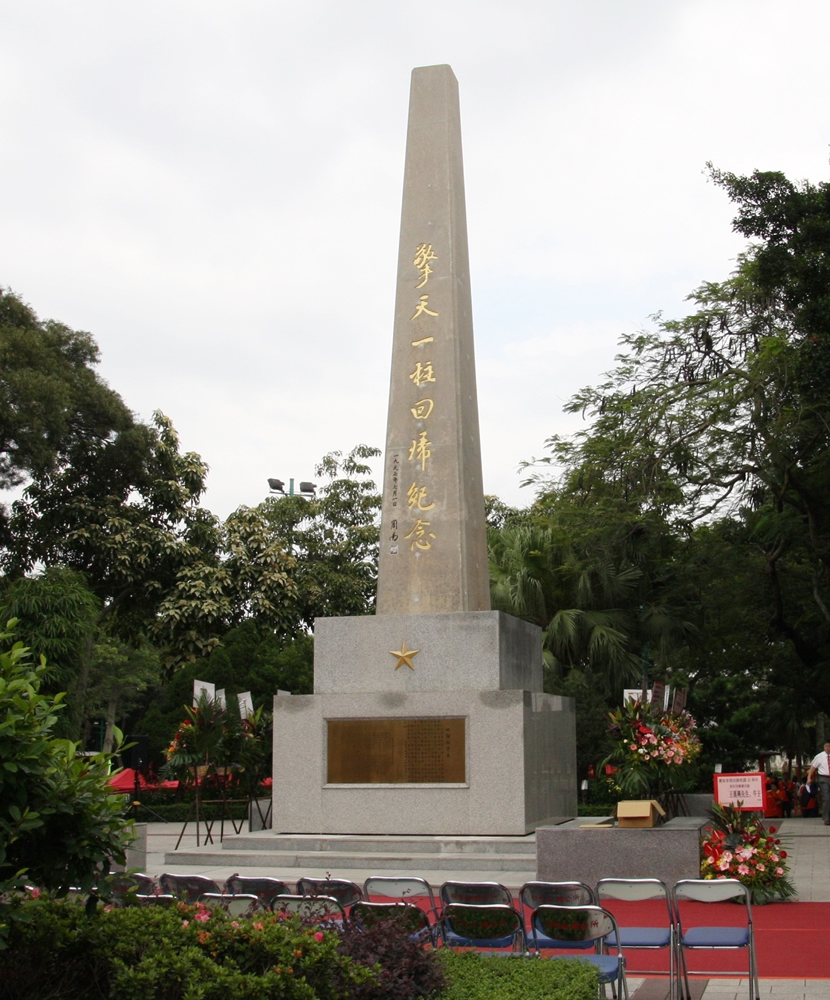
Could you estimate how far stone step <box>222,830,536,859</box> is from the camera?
41.1ft

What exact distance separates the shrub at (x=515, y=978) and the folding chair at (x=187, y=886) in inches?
62.6

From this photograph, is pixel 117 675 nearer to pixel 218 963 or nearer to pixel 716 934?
pixel 716 934

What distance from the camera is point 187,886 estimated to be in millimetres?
7121

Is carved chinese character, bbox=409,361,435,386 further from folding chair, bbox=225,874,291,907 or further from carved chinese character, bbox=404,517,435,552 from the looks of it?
folding chair, bbox=225,874,291,907

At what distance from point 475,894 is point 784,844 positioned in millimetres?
11122

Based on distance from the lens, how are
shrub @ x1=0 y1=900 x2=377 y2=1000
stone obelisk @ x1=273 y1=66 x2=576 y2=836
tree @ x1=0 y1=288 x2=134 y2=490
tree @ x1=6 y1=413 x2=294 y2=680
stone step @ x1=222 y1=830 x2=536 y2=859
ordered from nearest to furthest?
1. shrub @ x1=0 y1=900 x2=377 y2=1000
2. stone step @ x1=222 y1=830 x2=536 y2=859
3. stone obelisk @ x1=273 y1=66 x2=576 y2=836
4. tree @ x1=0 y1=288 x2=134 y2=490
5. tree @ x1=6 y1=413 x2=294 y2=680

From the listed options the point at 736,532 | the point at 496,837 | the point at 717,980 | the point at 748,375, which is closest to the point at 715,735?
the point at 736,532

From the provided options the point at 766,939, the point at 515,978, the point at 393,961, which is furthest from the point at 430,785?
the point at 393,961

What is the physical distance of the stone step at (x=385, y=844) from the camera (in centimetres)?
1252

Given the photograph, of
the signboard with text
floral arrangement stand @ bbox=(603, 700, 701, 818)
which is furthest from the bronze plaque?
the signboard with text

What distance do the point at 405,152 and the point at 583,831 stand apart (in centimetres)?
942

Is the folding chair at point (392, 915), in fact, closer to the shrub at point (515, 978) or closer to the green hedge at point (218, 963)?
the shrub at point (515, 978)

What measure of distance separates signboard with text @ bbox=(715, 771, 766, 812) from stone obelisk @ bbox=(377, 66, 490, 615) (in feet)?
13.3

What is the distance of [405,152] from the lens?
15953 millimetres
